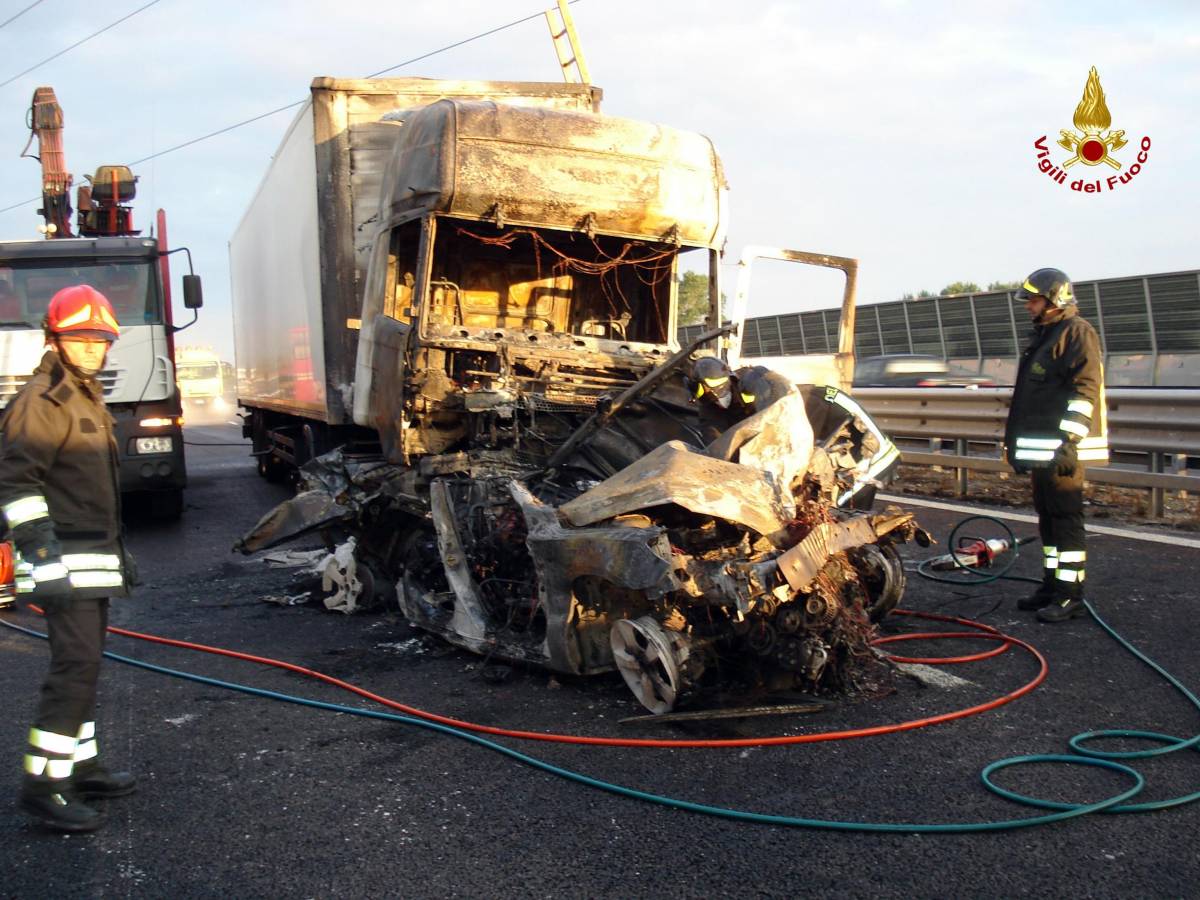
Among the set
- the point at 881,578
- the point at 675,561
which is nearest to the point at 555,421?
the point at 881,578

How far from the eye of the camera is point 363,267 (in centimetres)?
916

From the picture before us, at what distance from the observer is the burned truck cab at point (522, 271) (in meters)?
6.67

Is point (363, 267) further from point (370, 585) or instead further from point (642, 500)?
point (642, 500)

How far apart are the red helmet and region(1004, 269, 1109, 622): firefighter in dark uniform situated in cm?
478

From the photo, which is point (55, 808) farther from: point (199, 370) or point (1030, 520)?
point (199, 370)

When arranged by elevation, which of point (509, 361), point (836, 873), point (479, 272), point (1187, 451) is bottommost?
point (836, 873)

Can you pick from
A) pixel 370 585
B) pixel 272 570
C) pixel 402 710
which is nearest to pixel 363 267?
pixel 272 570

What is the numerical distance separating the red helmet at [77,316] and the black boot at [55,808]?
58.7 inches

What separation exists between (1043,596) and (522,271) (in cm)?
430

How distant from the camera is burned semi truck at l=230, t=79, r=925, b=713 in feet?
14.3

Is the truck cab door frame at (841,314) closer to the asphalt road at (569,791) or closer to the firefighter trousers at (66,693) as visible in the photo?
the asphalt road at (569,791)

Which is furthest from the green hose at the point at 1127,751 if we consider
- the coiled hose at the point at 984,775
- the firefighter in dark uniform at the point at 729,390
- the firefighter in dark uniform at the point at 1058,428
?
the firefighter in dark uniform at the point at 729,390

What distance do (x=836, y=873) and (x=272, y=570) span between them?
6.07m

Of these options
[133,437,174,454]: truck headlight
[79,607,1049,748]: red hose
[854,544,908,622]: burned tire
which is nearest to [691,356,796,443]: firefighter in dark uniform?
[854,544,908,622]: burned tire
